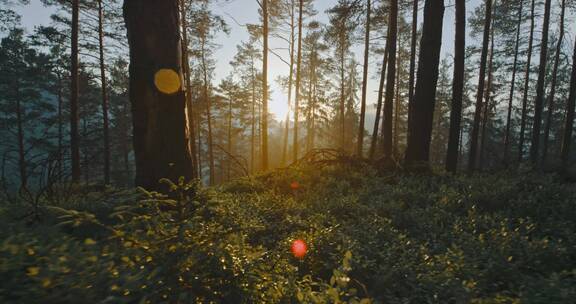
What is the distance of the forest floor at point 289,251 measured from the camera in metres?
1.53

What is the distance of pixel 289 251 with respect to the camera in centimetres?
342

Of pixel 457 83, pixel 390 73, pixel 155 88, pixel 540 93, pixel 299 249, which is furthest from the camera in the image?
pixel 540 93

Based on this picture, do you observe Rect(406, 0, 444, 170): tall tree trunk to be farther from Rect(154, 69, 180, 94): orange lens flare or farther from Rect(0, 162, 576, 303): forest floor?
Rect(154, 69, 180, 94): orange lens flare

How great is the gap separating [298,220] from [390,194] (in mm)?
2281

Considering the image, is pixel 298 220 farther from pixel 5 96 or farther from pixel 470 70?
pixel 470 70

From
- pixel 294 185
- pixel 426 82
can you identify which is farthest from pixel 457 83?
pixel 294 185

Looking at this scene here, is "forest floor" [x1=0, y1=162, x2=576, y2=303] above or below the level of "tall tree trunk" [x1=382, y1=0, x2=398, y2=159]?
below

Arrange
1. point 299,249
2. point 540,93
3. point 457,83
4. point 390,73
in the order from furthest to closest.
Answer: point 540,93, point 390,73, point 457,83, point 299,249

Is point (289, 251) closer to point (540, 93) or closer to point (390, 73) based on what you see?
point (390, 73)

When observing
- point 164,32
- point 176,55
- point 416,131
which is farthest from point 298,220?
point 416,131

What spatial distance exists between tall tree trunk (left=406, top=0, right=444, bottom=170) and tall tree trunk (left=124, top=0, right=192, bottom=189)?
6.04 meters

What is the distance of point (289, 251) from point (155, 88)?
2633mm

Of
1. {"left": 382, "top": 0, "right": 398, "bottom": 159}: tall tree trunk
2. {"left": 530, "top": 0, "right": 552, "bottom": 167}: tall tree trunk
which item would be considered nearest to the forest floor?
{"left": 382, "top": 0, "right": 398, "bottom": 159}: tall tree trunk

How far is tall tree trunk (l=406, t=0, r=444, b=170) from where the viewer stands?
24.1ft
